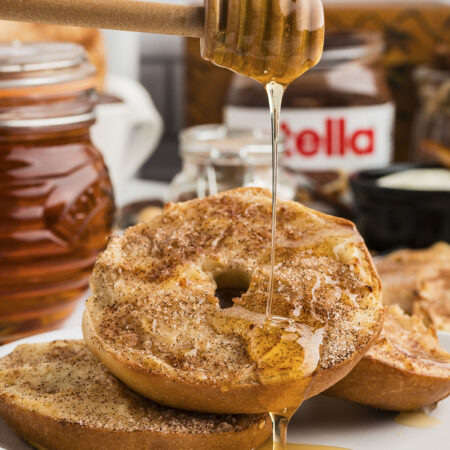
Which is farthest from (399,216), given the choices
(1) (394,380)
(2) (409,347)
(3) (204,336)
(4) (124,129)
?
(3) (204,336)

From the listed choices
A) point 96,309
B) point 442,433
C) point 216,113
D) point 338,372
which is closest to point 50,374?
point 96,309

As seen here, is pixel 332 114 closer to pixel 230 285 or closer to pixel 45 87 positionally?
pixel 45 87

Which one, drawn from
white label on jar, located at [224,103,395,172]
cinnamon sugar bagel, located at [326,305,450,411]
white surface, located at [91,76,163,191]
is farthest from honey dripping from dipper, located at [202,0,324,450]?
white label on jar, located at [224,103,395,172]

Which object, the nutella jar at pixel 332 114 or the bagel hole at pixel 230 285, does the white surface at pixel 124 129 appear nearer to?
the nutella jar at pixel 332 114

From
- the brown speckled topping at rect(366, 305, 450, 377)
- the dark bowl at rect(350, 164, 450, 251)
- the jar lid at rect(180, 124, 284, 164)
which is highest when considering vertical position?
the jar lid at rect(180, 124, 284, 164)

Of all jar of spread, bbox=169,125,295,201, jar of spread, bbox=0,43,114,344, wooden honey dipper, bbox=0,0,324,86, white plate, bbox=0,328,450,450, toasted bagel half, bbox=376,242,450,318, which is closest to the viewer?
wooden honey dipper, bbox=0,0,324,86

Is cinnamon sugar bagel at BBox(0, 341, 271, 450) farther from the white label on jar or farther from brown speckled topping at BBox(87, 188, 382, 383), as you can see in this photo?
the white label on jar
